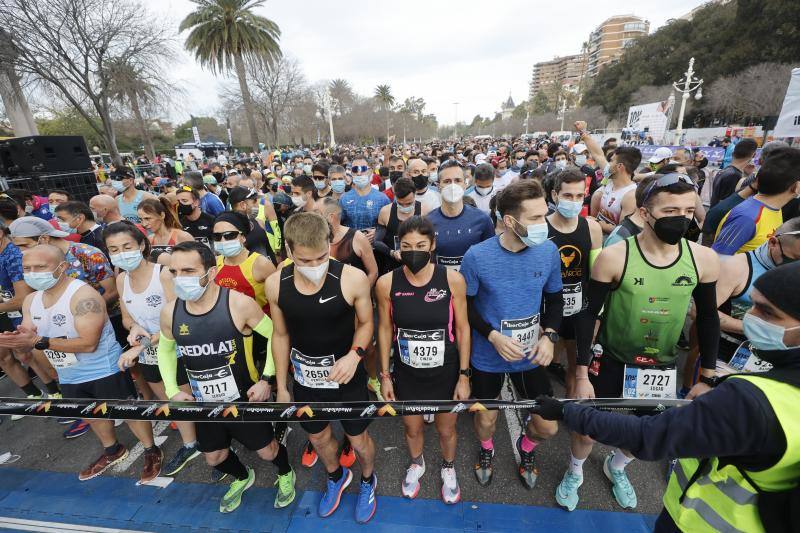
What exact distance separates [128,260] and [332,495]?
2.61m

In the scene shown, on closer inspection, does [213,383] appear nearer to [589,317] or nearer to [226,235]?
[226,235]

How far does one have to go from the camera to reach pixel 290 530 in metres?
2.74

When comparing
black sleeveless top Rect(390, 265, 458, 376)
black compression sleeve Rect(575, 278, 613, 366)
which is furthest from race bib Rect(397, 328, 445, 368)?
black compression sleeve Rect(575, 278, 613, 366)

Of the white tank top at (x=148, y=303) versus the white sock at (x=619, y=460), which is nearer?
the white sock at (x=619, y=460)

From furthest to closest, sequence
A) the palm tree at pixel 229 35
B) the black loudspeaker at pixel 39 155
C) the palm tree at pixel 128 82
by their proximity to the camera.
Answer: the palm tree at pixel 229 35
the palm tree at pixel 128 82
the black loudspeaker at pixel 39 155

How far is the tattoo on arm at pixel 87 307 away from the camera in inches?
113

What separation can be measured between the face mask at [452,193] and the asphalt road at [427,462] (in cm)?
233

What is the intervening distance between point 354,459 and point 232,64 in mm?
26957

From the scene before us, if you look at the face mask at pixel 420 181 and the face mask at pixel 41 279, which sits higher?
the face mask at pixel 420 181

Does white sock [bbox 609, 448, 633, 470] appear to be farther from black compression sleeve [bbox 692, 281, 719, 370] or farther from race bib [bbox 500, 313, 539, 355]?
race bib [bbox 500, 313, 539, 355]

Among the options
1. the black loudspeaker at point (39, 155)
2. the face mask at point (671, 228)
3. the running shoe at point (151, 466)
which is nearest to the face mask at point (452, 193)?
the face mask at point (671, 228)

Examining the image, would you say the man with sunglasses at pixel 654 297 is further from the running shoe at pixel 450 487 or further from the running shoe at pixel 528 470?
the running shoe at pixel 450 487

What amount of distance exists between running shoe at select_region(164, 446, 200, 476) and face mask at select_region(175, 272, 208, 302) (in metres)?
1.91

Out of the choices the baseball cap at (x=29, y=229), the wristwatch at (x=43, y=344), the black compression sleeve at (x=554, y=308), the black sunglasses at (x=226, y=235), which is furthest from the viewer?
the baseball cap at (x=29, y=229)
